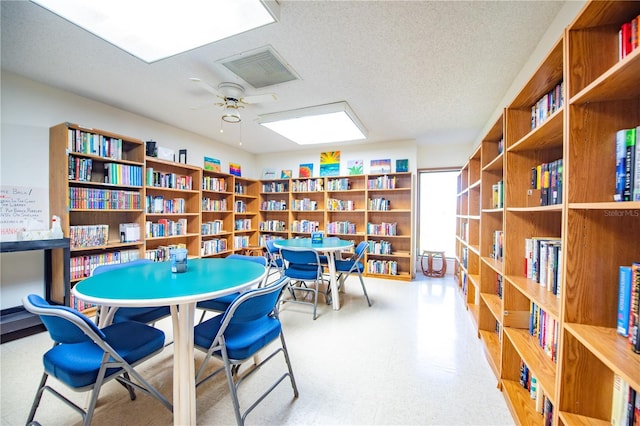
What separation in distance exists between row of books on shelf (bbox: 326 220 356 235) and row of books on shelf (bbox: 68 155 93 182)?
12.4 ft

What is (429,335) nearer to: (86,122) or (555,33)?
(555,33)

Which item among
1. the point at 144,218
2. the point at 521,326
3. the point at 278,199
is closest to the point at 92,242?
the point at 144,218

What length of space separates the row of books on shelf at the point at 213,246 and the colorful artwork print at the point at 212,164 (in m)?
1.37

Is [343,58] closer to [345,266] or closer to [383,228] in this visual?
[345,266]

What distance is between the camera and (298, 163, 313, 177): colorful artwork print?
5586 millimetres

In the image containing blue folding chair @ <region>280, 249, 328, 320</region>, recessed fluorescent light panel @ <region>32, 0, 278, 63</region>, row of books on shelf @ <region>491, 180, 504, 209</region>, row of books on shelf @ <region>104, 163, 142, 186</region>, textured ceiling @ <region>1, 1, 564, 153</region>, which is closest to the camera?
recessed fluorescent light panel @ <region>32, 0, 278, 63</region>

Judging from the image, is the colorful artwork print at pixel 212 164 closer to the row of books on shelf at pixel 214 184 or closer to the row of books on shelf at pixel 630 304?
the row of books on shelf at pixel 214 184

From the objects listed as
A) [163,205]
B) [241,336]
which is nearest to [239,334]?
[241,336]

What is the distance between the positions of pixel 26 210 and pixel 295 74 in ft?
10.3

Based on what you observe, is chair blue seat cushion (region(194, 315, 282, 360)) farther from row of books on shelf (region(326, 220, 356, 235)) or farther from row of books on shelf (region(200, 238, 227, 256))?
row of books on shelf (region(326, 220, 356, 235))

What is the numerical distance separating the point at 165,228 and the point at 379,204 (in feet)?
12.2

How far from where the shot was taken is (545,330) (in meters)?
1.43

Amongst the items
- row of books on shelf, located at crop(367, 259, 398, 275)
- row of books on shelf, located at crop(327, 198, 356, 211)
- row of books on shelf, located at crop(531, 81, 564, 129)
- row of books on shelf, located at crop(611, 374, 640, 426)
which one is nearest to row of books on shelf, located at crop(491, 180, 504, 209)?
row of books on shelf, located at crop(531, 81, 564, 129)

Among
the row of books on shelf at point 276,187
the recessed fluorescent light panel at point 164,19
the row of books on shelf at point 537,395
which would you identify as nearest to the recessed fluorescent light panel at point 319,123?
the recessed fluorescent light panel at point 164,19
